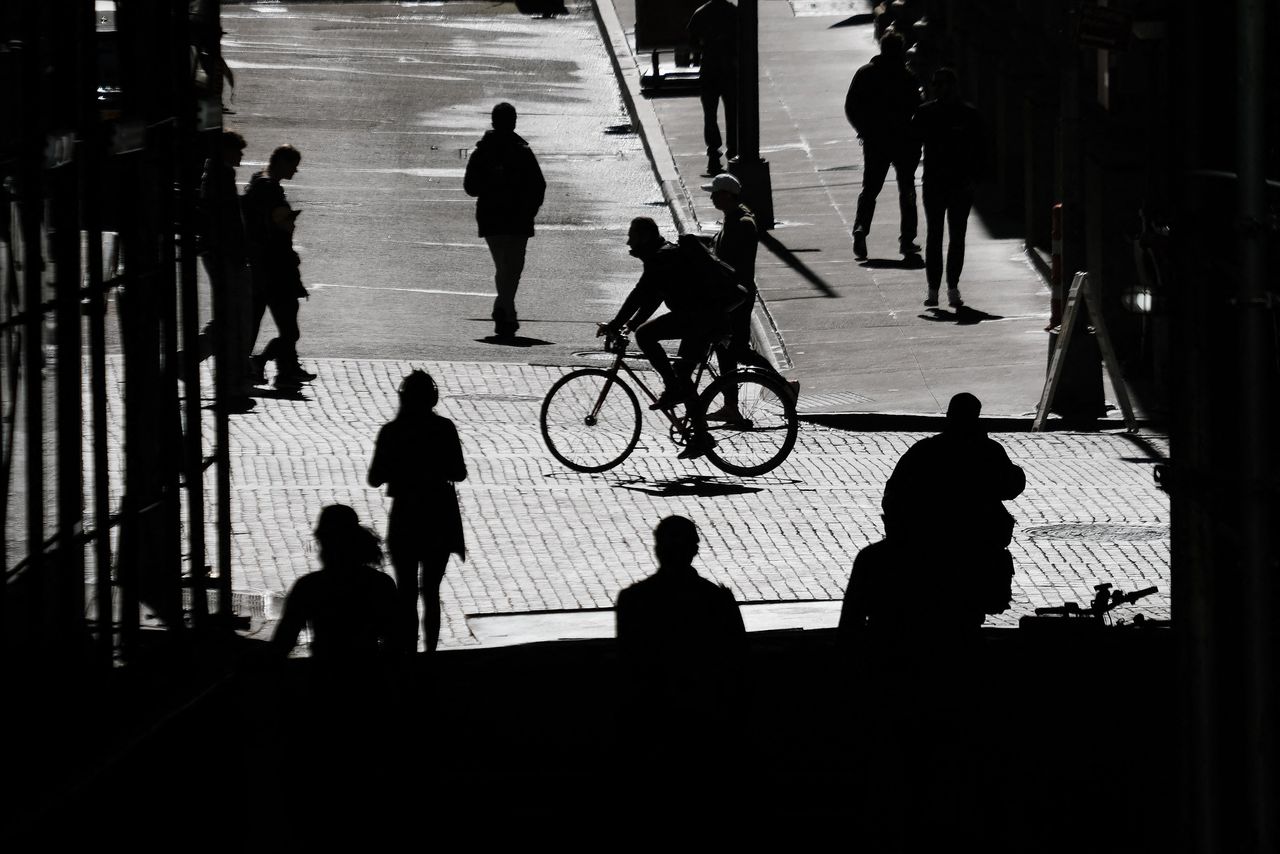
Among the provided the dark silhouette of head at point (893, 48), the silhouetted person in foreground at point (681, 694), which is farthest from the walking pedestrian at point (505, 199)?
the silhouetted person in foreground at point (681, 694)

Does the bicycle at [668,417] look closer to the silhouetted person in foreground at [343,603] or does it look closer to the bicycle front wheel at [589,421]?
the bicycle front wheel at [589,421]

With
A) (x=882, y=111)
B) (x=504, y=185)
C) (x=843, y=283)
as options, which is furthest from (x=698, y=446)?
(x=882, y=111)

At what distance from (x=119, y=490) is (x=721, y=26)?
14.1m

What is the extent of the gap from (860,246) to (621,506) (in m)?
8.07

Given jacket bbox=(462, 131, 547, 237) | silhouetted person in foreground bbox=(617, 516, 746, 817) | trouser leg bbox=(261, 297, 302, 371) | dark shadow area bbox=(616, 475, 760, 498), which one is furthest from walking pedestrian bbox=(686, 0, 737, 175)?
silhouetted person in foreground bbox=(617, 516, 746, 817)

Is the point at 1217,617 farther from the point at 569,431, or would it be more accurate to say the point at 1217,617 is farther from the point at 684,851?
the point at 569,431

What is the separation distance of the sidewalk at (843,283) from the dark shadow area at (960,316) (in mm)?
17

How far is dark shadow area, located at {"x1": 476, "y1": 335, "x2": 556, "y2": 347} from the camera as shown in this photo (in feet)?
61.2

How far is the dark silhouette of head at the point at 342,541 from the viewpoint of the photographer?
794 centimetres

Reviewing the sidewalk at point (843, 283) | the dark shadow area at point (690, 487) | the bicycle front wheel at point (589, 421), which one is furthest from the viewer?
the sidewalk at point (843, 283)

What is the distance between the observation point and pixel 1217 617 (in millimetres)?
6246

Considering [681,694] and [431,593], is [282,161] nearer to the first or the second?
[431,593]

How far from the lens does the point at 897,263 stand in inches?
838

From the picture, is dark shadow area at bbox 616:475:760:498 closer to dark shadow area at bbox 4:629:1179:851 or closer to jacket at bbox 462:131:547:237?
jacket at bbox 462:131:547:237
